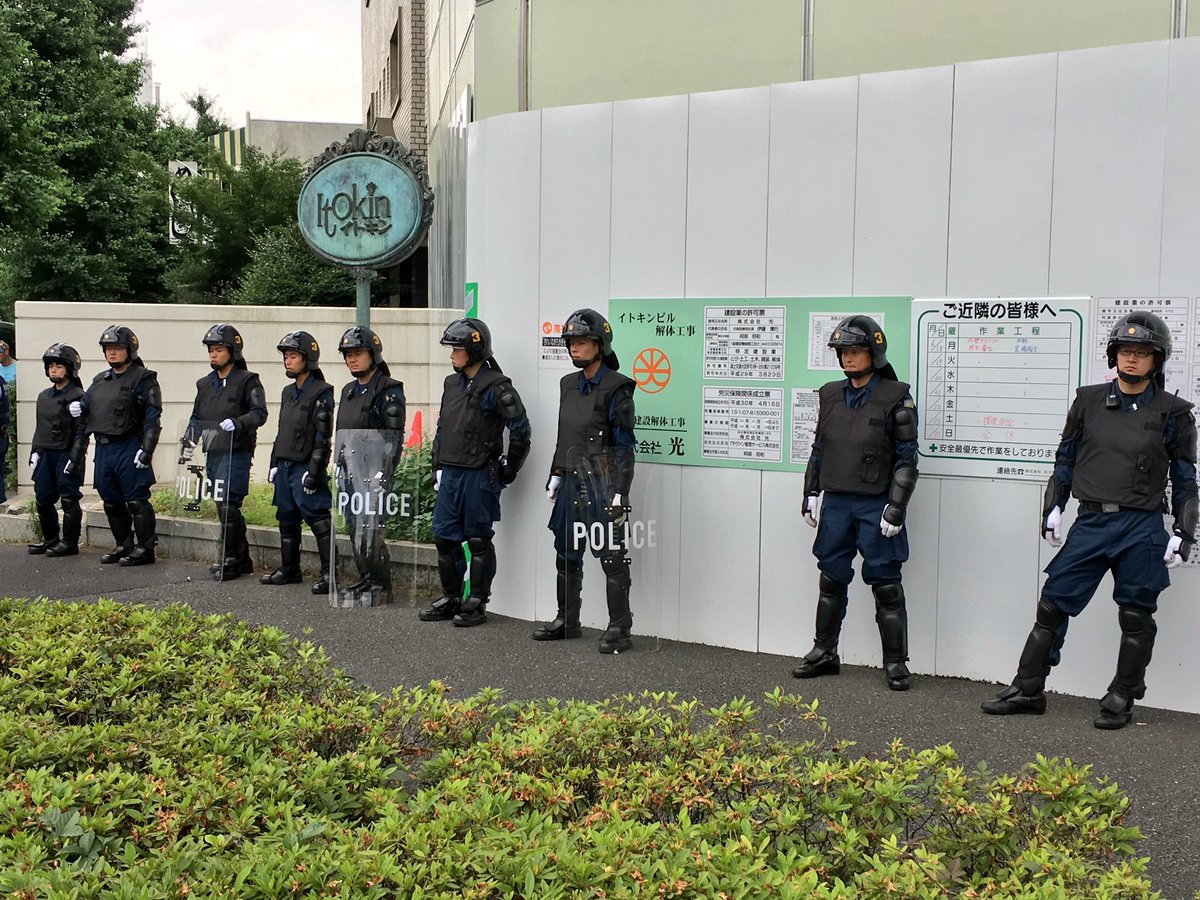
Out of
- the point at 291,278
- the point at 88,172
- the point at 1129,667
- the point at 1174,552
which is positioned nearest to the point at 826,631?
the point at 1129,667

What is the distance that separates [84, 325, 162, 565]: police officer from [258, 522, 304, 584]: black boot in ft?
4.86

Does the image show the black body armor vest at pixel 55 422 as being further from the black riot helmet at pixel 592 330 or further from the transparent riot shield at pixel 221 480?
the black riot helmet at pixel 592 330

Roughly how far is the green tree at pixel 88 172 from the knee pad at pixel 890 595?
15.1 m

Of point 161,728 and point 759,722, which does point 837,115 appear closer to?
point 759,722

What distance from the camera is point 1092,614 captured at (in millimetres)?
6453

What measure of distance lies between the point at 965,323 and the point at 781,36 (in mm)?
2152

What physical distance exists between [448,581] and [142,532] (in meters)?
3.43

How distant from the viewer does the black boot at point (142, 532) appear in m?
10.4

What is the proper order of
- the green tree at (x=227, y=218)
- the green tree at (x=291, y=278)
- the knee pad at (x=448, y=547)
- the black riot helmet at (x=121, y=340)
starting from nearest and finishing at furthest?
the knee pad at (x=448, y=547)
the black riot helmet at (x=121, y=340)
the green tree at (x=291, y=278)
the green tree at (x=227, y=218)

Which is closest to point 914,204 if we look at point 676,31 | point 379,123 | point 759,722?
point 676,31

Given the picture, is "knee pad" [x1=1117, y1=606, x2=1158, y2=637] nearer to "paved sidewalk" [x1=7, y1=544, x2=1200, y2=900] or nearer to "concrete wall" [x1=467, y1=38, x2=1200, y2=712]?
"concrete wall" [x1=467, y1=38, x2=1200, y2=712]

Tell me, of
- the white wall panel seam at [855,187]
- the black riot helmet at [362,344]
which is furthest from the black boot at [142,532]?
the white wall panel seam at [855,187]

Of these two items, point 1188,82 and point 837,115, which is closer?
point 1188,82

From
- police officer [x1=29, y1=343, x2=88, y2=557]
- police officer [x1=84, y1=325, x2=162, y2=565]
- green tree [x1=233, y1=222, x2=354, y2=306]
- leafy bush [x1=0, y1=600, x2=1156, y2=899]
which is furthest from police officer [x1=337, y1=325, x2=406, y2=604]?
green tree [x1=233, y1=222, x2=354, y2=306]
